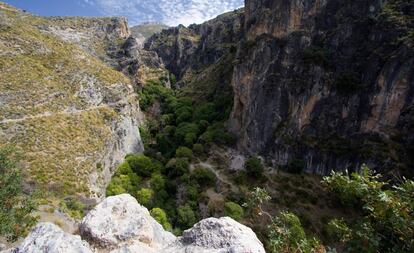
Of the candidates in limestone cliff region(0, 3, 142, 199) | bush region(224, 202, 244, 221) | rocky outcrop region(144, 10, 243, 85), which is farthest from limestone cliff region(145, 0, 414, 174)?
rocky outcrop region(144, 10, 243, 85)

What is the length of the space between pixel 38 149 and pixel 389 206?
163ft

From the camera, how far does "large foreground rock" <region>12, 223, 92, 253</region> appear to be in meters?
11.6

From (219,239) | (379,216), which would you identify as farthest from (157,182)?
(379,216)

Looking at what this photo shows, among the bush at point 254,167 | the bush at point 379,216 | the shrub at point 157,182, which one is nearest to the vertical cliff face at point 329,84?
the bush at point 254,167

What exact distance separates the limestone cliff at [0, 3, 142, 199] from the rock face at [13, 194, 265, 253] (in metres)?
33.0

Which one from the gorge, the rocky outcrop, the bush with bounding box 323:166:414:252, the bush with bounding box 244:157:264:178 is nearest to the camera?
the bush with bounding box 323:166:414:252

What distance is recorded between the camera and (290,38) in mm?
76500

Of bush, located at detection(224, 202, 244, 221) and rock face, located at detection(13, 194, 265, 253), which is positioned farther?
bush, located at detection(224, 202, 244, 221)

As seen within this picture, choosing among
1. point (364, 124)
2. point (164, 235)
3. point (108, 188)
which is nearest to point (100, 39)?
point (108, 188)

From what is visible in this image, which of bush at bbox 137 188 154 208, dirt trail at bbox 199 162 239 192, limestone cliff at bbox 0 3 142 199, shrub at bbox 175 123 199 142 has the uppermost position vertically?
limestone cliff at bbox 0 3 142 199

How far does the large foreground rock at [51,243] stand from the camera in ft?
38.1

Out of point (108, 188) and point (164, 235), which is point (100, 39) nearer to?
point (108, 188)

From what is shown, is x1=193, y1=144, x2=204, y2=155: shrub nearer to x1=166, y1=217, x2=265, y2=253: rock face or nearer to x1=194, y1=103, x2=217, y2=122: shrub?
x1=194, y1=103, x2=217, y2=122: shrub

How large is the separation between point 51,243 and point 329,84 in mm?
69146
